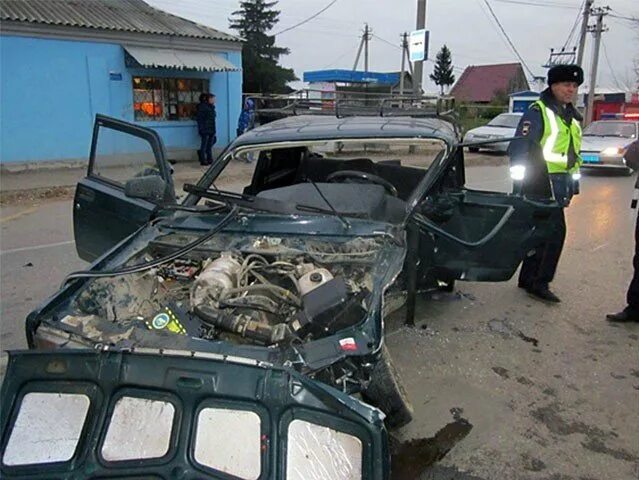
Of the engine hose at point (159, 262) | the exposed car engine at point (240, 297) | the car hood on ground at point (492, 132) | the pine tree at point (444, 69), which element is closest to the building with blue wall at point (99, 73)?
the car hood on ground at point (492, 132)

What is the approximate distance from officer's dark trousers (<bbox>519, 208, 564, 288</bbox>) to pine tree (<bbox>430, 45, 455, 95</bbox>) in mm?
59718

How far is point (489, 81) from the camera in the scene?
50.8 m

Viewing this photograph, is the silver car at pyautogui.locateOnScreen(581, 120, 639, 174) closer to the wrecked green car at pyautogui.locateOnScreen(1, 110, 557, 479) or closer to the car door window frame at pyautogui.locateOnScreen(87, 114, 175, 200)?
the wrecked green car at pyautogui.locateOnScreen(1, 110, 557, 479)

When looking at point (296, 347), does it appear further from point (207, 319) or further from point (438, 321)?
point (438, 321)

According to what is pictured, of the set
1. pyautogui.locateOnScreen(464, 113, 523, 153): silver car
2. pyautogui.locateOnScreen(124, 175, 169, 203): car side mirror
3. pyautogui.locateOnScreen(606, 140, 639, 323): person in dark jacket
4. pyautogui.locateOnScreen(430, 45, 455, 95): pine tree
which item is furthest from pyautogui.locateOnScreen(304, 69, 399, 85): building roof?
pyautogui.locateOnScreen(430, 45, 455, 95): pine tree

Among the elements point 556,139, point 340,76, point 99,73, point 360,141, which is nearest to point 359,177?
point 360,141

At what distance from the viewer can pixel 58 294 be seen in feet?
7.96

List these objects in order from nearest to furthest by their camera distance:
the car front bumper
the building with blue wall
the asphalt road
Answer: the asphalt road < the building with blue wall < the car front bumper

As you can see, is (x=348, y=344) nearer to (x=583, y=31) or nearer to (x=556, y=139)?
(x=556, y=139)

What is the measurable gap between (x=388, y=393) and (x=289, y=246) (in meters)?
0.88

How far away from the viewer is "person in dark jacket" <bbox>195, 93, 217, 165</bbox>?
1377 centimetres

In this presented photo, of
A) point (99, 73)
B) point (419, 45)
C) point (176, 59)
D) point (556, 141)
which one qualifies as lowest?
point (556, 141)

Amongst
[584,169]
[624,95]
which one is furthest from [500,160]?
[624,95]

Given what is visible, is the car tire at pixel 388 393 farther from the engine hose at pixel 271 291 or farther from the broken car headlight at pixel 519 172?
the broken car headlight at pixel 519 172
